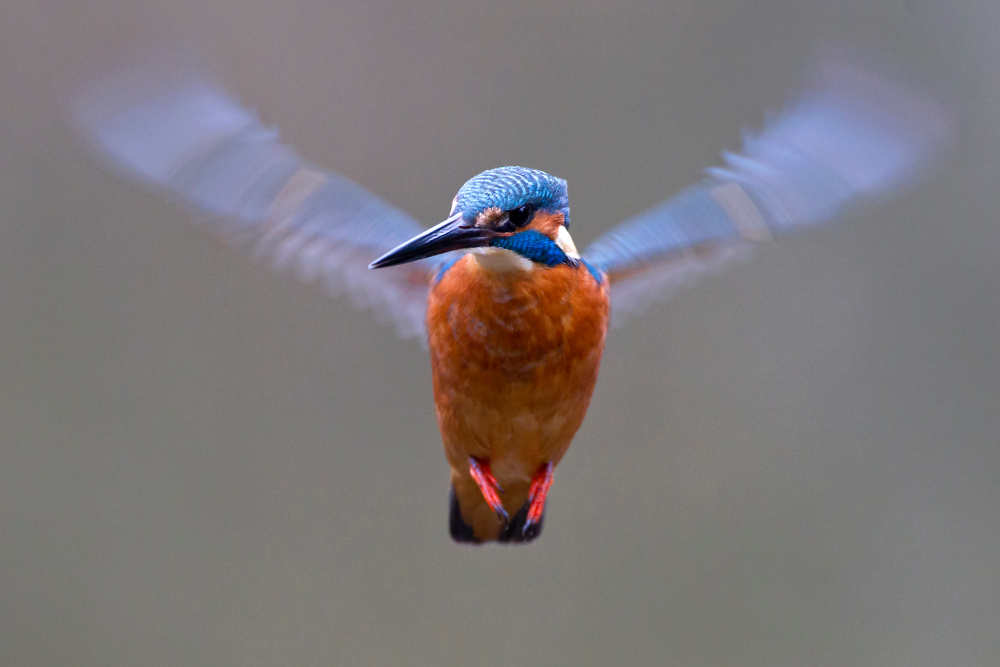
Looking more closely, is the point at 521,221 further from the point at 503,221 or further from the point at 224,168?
the point at 224,168

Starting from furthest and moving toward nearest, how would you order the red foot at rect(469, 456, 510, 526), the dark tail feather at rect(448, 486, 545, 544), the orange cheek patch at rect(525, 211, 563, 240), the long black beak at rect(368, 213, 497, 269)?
1. the dark tail feather at rect(448, 486, 545, 544)
2. the red foot at rect(469, 456, 510, 526)
3. the orange cheek patch at rect(525, 211, 563, 240)
4. the long black beak at rect(368, 213, 497, 269)

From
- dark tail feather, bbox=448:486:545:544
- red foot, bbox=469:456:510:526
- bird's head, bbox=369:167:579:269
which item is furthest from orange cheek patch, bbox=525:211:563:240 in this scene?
dark tail feather, bbox=448:486:545:544

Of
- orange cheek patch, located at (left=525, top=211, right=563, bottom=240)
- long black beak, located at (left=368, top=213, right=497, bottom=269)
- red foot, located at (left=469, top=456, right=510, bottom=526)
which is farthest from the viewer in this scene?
red foot, located at (left=469, top=456, right=510, bottom=526)

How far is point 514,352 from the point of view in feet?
2.54

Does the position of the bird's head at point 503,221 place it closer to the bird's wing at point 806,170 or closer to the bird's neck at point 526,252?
the bird's neck at point 526,252

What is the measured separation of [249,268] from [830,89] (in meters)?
1.22

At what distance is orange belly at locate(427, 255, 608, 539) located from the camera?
2.51 feet

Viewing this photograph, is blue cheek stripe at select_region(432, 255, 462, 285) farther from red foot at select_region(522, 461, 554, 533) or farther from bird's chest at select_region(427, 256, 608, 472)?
red foot at select_region(522, 461, 554, 533)

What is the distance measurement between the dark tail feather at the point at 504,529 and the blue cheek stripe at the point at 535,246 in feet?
1.21

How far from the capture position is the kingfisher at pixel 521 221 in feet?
2.54

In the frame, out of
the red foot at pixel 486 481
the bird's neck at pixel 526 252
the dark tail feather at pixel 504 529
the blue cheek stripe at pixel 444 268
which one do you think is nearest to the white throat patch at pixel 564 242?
the bird's neck at pixel 526 252

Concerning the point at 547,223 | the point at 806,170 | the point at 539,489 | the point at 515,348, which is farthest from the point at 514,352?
the point at 806,170

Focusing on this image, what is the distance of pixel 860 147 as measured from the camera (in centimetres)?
86

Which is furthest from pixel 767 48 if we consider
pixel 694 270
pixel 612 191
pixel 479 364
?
pixel 479 364
